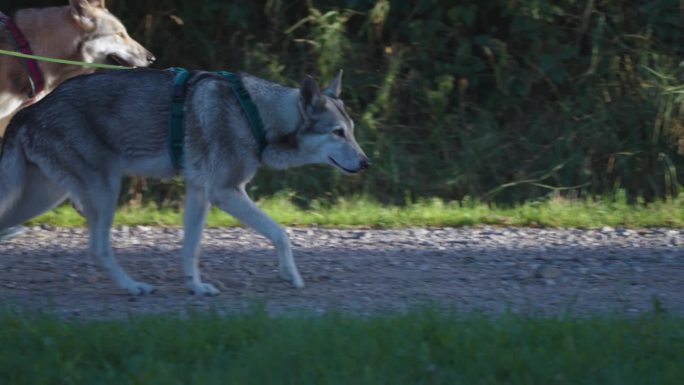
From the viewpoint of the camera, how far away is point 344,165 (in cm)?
624

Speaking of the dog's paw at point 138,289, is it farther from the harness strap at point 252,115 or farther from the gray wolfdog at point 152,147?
the harness strap at point 252,115

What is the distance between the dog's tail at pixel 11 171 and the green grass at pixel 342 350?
1.39m

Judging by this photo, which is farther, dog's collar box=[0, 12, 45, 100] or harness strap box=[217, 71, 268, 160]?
dog's collar box=[0, 12, 45, 100]

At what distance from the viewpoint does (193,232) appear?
6.15 m

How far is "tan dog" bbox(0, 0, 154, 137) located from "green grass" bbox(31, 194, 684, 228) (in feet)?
3.64

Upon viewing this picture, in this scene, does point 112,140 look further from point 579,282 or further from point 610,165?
point 610,165

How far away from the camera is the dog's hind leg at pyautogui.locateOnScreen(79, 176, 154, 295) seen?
5930 millimetres

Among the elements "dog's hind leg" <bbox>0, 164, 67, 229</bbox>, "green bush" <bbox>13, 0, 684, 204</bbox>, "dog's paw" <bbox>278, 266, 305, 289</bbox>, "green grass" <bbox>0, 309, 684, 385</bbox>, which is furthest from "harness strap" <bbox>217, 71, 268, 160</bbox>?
"green bush" <bbox>13, 0, 684, 204</bbox>

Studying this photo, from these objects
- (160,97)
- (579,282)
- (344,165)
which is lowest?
(579,282)

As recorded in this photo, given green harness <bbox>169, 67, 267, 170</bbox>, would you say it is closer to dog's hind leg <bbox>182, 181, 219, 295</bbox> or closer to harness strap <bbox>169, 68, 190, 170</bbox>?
harness strap <bbox>169, 68, 190, 170</bbox>

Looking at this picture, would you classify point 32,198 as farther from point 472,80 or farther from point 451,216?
point 472,80

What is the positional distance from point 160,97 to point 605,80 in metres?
5.60

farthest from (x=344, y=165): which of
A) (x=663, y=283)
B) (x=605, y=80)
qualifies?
(x=605, y=80)

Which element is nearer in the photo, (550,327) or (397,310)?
(550,327)
